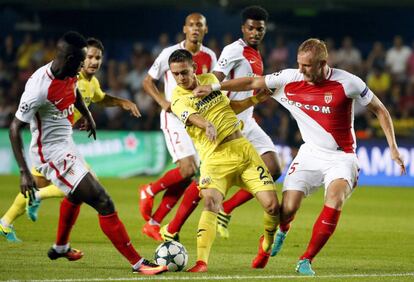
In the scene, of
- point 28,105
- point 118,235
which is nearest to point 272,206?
point 118,235

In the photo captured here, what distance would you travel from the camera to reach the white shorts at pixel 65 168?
8508mm

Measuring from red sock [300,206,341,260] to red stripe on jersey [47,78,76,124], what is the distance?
7.72 ft

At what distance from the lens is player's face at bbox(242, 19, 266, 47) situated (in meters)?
11.3

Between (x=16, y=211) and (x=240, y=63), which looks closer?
(x=16, y=211)

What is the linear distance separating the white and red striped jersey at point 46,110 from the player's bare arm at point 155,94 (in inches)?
90.4

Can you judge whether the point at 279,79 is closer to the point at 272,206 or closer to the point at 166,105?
the point at 272,206

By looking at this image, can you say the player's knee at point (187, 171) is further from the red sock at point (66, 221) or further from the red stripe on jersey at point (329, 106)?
the red stripe on jersey at point (329, 106)

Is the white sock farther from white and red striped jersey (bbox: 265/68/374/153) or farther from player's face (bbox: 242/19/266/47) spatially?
player's face (bbox: 242/19/266/47)

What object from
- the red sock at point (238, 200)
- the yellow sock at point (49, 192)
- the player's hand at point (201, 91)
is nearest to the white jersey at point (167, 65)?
the red sock at point (238, 200)

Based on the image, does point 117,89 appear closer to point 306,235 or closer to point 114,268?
point 306,235

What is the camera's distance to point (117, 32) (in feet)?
91.3

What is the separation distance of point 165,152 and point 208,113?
1165 centimetres

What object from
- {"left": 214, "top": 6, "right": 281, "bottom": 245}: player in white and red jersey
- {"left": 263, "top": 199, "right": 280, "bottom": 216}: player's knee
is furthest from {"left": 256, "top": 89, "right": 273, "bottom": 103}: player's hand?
{"left": 214, "top": 6, "right": 281, "bottom": 245}: player in white and red jersey

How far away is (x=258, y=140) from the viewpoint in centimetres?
1132
